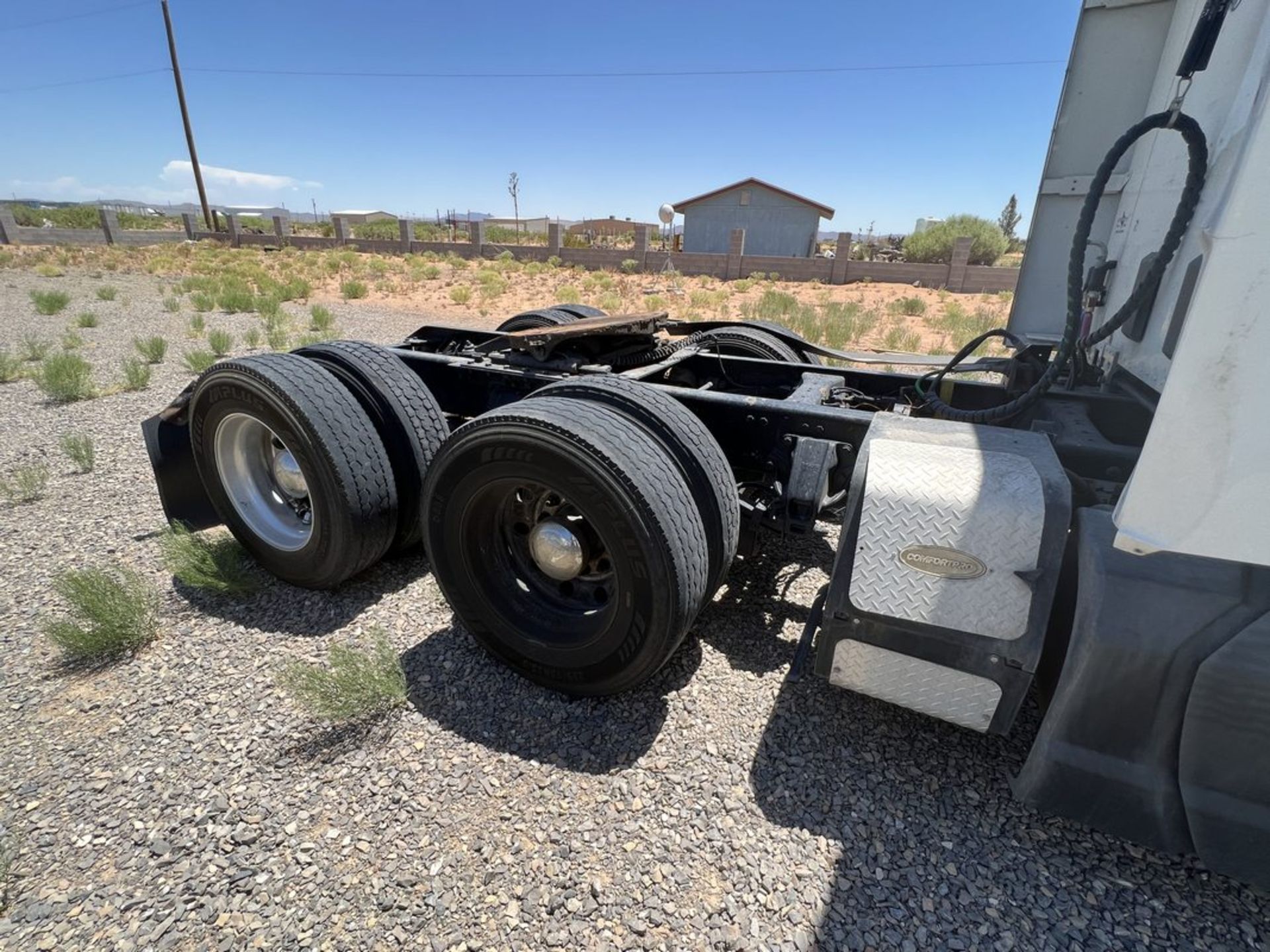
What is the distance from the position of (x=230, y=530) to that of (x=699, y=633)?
2.51m

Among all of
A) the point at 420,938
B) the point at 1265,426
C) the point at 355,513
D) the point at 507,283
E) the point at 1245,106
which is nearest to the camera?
the point at 1265,426

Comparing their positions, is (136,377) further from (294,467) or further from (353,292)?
(353,292)

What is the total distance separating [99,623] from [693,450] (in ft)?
8.66

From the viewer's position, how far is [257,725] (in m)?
2.38

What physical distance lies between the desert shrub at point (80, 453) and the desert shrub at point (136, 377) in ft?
8.57

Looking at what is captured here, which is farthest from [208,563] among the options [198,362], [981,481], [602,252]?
[602,252]

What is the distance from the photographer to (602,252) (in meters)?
32.0

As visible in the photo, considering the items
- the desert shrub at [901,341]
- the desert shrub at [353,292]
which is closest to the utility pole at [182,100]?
the desert shrub at [353,292]

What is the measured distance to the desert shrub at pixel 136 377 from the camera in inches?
285

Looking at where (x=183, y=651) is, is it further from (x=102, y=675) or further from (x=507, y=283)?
(x=507, y=283)

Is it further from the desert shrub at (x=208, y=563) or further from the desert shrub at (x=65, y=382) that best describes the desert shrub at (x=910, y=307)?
the desert shrub at (x=208, y=563)

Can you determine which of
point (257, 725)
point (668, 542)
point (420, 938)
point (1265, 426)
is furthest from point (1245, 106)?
point (257, 725)

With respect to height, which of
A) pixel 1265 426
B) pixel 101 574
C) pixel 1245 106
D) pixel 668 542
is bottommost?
pixel 101 574

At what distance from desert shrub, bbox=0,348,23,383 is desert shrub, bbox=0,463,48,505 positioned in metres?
4.16
